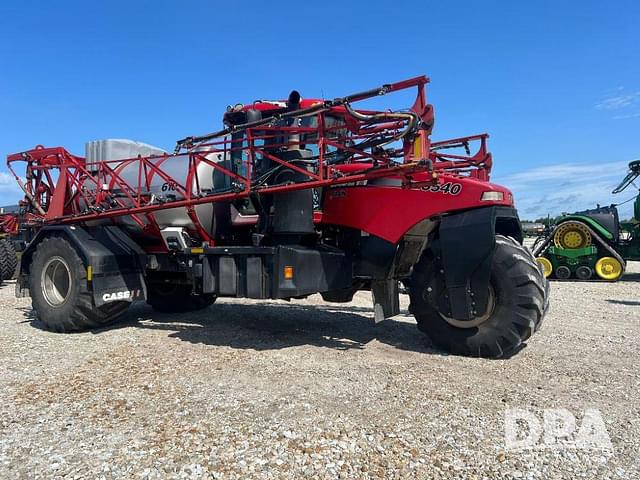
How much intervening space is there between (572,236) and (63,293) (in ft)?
43.7

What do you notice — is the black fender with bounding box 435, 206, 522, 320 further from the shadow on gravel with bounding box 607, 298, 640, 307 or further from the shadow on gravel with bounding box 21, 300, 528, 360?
the shadow on gravel with bounding box 607, 298, 640, 307

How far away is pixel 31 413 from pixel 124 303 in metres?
3.04

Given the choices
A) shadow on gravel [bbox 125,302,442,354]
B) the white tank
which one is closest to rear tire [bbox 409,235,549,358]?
shadow on gravel [bbox 125,302,442,354]

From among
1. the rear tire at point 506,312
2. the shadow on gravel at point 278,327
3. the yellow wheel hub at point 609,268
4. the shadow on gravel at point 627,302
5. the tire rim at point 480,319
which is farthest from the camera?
the yellow wheel hub at point 609,268

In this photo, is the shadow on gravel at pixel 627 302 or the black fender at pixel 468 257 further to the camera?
the shadow on gravel at pixel 627 302

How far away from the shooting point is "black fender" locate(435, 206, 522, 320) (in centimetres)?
482

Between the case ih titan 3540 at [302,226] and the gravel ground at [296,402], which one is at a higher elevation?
the case ih titan 3540 at [302,226]

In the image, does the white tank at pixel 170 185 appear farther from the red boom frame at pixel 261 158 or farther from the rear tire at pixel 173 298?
the rear tire at pixel 173 298

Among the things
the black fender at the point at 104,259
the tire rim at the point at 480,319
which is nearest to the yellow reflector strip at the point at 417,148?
the tire rim at the point at 480,319

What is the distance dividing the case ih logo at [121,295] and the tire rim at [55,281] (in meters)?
0.73

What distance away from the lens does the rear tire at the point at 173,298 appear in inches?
311

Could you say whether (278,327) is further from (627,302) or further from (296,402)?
(627,302)

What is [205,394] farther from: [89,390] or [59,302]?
[59,302]

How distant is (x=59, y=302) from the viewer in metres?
6.67
